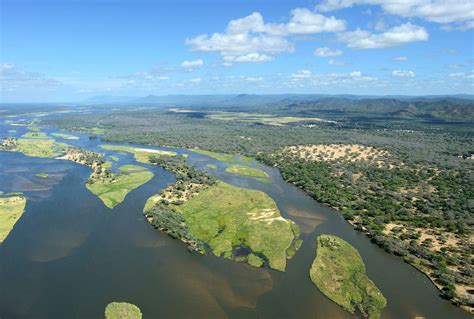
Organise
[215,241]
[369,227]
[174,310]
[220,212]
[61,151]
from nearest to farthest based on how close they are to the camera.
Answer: [174,310]
[215,241]
[369,227]
[220,212]
[61,151]

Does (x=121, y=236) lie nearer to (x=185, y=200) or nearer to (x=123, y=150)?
(x=185, y=200)

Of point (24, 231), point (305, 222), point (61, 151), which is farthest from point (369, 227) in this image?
point (61, 151)

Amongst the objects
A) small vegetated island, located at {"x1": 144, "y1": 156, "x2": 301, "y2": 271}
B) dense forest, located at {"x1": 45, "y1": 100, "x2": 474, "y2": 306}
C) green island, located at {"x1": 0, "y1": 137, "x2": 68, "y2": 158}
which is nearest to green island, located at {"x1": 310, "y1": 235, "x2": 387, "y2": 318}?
small vegetated island, located at {"x1": 144, "y1": 156, "x2": 301, "y2": 271}

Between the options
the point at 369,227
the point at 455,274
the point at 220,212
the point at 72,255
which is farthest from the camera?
the point at 220,212

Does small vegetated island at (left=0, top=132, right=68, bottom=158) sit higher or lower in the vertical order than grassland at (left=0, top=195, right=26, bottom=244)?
higher

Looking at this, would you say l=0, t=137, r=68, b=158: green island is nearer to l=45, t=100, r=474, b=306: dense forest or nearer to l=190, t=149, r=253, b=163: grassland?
l=190, t=149, r=253, b=163: grassland

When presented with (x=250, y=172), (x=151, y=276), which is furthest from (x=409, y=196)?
(x=151, y=276)
